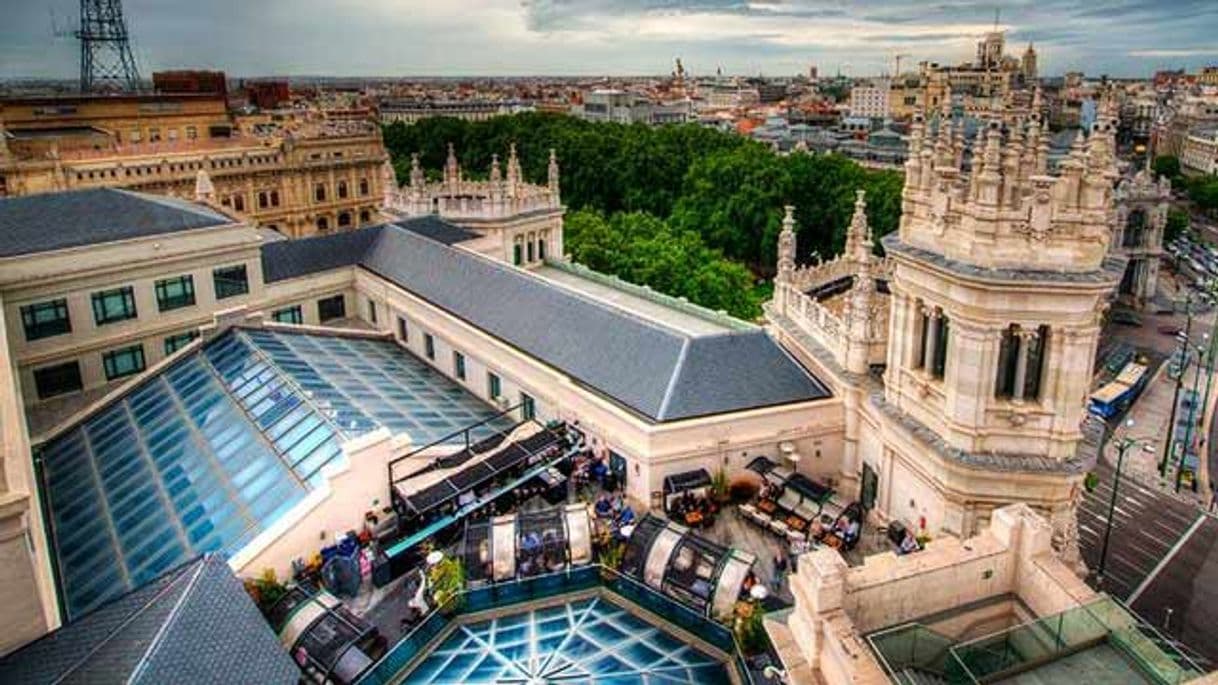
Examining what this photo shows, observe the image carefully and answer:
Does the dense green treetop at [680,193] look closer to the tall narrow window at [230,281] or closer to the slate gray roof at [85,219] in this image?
the tall narrow window at [230,281]

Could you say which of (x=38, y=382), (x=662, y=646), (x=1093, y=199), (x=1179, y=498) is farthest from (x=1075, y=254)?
(x=38, y=382)

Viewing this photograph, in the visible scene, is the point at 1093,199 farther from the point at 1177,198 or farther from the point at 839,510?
the point at 1177,198

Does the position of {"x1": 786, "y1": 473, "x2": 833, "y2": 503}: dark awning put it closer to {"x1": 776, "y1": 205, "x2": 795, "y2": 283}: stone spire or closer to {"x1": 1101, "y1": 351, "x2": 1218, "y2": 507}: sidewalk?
{"x1": 776, "y1": 205, "x2": 795, "y2": 283}: stone spire

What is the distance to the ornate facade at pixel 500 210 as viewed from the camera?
65375mm

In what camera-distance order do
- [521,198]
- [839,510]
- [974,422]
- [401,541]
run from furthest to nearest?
1. [521,198]
2. [839,510]
3. [401,541]
4. [974,422]

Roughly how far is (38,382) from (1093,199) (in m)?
49.5

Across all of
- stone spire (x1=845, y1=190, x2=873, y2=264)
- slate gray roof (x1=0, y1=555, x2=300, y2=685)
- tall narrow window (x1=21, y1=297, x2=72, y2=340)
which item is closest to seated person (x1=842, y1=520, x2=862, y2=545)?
stone spire (x1=845, y1=190, x2=873, y2=264)

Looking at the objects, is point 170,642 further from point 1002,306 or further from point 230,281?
point 230,281

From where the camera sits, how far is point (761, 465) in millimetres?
34250

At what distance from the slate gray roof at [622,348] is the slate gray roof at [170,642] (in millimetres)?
17309

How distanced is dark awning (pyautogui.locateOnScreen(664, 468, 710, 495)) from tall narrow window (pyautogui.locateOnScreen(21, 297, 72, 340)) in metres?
34.4

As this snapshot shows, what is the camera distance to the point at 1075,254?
25.9 metres

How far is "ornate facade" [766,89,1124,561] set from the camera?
1018 inches

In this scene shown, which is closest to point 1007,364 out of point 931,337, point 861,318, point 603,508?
point 931,337
